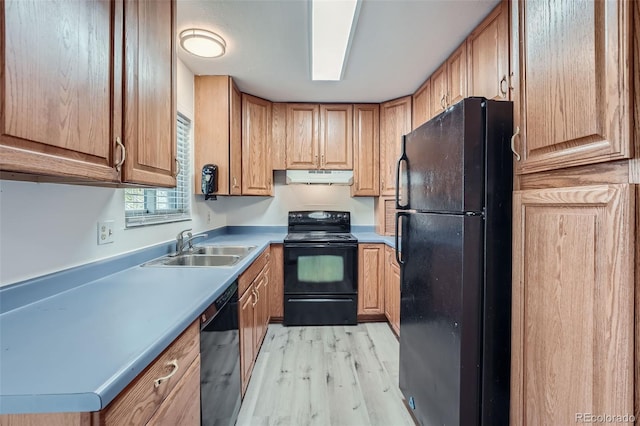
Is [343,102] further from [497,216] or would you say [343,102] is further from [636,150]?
[636,150]

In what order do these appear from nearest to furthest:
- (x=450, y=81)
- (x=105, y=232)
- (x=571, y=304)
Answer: (x=571, y=304) < (x=105, y=232) < (x=450, y=81)

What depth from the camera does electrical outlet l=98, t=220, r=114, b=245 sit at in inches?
54.4

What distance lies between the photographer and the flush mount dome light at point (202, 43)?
1.87 m

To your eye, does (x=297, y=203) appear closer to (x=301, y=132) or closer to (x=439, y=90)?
(x=301, y=132)

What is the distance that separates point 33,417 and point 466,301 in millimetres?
1332

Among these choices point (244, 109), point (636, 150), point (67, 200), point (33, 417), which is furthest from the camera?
→ point (244, 109)

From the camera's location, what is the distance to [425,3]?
5.27 feet

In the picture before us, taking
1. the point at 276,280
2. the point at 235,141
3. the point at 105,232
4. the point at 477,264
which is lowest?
the point at 276,280

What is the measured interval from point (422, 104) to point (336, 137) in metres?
0.94

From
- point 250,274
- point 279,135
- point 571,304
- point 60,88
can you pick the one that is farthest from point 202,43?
point 571,304

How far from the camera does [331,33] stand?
1.90 meters

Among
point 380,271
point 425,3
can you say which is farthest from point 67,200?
point 380,271

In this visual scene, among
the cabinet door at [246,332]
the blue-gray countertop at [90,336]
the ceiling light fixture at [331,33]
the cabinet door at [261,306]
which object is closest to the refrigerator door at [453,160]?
the ceiling light fixture at [331,33]

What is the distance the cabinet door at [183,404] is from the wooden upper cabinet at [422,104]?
251 centimetres
